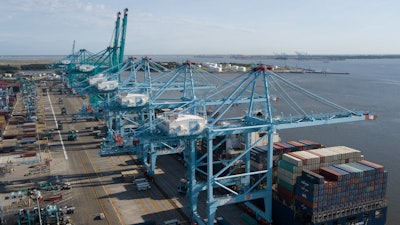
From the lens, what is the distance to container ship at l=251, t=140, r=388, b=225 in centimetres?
2403

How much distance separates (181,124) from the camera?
24.6 metres

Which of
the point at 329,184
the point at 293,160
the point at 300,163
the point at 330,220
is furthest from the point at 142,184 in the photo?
the point at 329,184

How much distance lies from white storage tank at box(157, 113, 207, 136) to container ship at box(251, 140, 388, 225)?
7421mm

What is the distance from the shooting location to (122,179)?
35688mm

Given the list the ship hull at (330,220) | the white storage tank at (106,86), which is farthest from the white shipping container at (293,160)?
the white storage tank at (106,86)

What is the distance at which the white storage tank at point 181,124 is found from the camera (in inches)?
964

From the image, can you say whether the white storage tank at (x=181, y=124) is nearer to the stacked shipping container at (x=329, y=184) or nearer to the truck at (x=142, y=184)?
the stacked shipping container at (x=329, y=184)

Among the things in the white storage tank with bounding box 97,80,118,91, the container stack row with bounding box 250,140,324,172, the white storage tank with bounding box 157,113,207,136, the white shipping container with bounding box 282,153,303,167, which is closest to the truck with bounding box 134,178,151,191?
the white storage tank with bounding box 157,113,207,136

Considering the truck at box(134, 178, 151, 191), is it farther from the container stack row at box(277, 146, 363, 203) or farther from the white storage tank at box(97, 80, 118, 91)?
the white storage tank at box(97, 80, 118, 91)

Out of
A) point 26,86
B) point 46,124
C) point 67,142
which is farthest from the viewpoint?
point 26,86

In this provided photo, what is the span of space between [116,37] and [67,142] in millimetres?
23121

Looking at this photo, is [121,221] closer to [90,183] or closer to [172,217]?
[172,217]

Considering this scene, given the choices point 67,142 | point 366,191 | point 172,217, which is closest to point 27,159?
point 67,142

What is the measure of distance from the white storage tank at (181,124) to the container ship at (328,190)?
7421 mm
